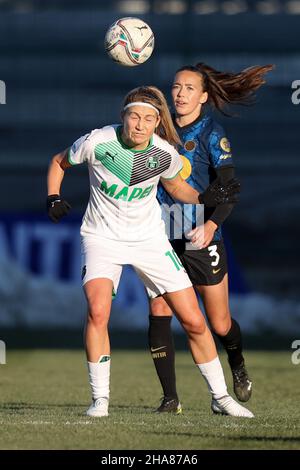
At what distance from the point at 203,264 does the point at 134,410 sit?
1.07 m

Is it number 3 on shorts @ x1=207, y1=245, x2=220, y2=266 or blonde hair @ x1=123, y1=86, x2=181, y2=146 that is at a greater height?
blonde hair @ x1=123, y1=86, x2=181, y2=146

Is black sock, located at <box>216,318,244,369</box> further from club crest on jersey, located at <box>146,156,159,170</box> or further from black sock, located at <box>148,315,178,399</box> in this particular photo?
club crest on jersey, located at <box>146,156,159,170</box>

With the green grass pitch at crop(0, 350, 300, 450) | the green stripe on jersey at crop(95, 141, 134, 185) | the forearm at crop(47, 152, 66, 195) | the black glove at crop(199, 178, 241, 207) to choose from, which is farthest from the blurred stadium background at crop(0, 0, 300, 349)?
the green stripe on jersey at crop(95, 141, 134, 185)

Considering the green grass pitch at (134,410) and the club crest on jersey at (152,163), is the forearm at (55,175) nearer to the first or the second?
the club crest on jersey at (152,163)

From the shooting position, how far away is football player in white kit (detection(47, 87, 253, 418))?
267 inches

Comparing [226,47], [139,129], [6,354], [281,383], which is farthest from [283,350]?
[139,129]

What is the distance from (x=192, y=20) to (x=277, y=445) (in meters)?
15.0

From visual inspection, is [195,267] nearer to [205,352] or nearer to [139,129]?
[205,352]

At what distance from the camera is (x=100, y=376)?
682cm

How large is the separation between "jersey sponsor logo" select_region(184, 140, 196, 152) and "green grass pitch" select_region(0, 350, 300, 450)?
1.63m

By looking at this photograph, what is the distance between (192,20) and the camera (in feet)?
65.7

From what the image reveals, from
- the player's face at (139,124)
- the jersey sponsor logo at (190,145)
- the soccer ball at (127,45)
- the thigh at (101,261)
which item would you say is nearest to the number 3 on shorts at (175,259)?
the thigh at (101,261)

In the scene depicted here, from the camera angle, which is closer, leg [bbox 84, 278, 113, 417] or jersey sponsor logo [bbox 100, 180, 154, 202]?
leg [bbox 84, 278, 113, 417]

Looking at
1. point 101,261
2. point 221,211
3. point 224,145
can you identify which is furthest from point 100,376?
point 224,145
